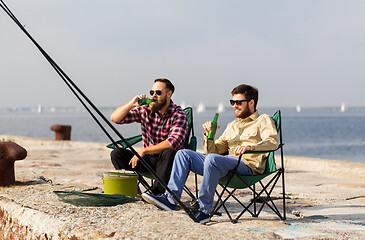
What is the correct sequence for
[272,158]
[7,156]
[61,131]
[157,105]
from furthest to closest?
1. [61,131]
2. [7,156]
3. [157,105]
4. [272,158]

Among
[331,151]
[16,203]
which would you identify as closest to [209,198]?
[16,203]

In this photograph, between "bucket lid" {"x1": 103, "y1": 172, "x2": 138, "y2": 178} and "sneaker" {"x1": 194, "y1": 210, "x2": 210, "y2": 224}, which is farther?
"bucket lid" {"x1": 103, "y1": 172, "x2": 138, "y2": 178}

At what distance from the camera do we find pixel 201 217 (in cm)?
332

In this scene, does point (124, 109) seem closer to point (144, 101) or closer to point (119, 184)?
point (144, 101)

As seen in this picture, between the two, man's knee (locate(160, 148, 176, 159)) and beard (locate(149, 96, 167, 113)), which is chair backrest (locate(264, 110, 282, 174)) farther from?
beard (locate(149, 96, 167, 113))

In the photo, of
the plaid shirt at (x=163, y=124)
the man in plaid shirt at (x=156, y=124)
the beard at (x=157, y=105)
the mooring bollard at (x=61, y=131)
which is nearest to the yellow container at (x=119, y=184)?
the man in plaid shirt at (x=156, y=124)

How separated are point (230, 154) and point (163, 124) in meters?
0.64

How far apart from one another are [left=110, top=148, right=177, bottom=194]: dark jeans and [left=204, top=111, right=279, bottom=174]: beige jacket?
0.32 metres

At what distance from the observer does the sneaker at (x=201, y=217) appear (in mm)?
3283

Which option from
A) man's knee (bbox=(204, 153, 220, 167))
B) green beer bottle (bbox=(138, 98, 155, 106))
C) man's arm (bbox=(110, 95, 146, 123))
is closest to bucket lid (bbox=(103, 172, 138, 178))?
man's arm (bbox=(110, 95, 146, 123))

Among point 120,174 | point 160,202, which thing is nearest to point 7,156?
point 120,174

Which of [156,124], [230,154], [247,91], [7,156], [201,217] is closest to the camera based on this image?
[201,217]

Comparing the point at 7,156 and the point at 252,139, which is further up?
the point at 252,139

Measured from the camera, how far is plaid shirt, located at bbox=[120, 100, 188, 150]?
13.1 ft
